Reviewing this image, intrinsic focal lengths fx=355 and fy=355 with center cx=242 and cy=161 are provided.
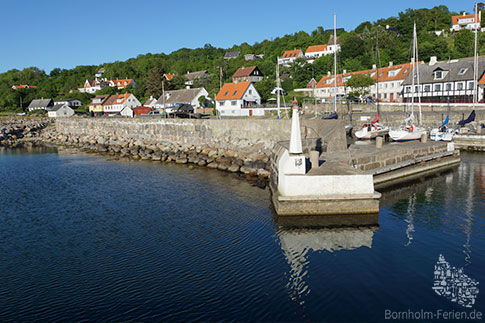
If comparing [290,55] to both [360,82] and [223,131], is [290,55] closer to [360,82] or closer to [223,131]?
[360,82]

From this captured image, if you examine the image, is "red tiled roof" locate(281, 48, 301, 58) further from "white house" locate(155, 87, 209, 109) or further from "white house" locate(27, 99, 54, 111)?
"white house" locate(27, 99, 54, 111)

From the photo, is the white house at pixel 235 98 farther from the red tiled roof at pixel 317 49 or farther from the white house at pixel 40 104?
the white house at pixel 40 104

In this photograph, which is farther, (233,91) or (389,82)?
(389,82)

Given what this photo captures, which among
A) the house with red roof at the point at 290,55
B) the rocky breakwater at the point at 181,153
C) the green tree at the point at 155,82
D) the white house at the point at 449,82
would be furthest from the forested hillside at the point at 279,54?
the rocky breakwater at the point at 181,153

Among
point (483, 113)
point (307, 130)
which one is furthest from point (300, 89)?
point (307, 130)

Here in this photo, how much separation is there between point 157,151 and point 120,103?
234 ft

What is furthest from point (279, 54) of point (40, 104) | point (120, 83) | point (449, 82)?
point (449, 82)

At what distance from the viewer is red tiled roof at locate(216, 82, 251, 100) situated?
65.6 meters

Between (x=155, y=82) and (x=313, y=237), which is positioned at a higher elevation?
(x=155, y=82)

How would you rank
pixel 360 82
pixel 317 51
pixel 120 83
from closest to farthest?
pixel 360 82 → pixel 317 51 → pixel 120 83

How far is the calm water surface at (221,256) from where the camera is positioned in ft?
33.8

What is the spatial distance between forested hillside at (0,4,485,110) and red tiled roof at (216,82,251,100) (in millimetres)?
9974

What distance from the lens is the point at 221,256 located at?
13.6 metres

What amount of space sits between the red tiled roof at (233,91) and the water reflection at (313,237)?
50.1 metres
